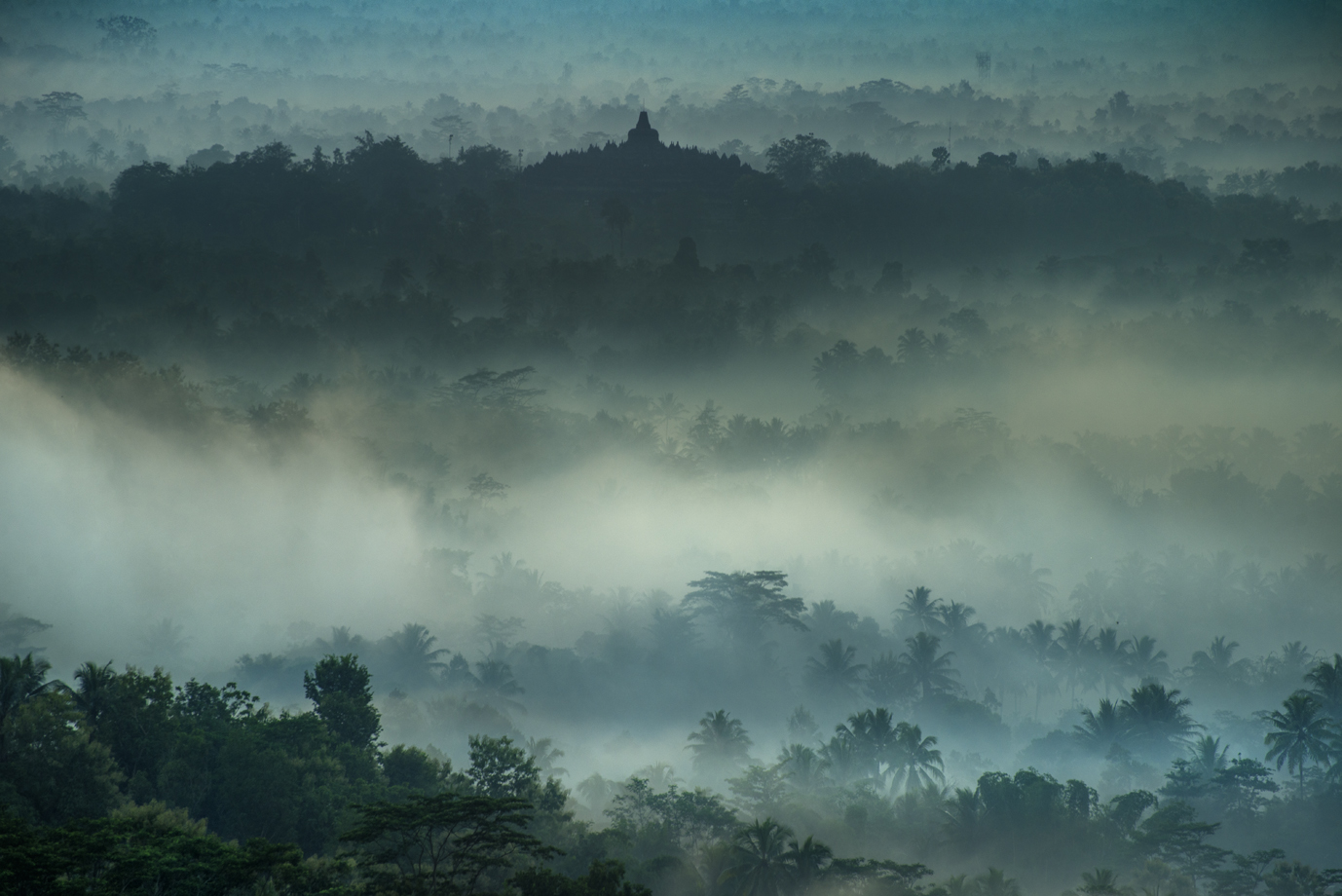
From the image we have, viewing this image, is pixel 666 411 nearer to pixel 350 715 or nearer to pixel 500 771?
pixel 350 715

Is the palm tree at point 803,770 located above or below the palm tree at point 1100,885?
above

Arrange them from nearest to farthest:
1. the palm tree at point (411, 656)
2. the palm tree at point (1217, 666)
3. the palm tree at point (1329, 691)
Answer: the palm tree at point (1329, 691) → the palm tree at point (411, 656) → the palm tree at point (1217, 666)

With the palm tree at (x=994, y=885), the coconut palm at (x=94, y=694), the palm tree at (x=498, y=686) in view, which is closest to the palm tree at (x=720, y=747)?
the palm tree at (x=498, y=686)

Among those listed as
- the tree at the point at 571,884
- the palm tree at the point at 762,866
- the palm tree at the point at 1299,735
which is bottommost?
the tree at the point at 571,884

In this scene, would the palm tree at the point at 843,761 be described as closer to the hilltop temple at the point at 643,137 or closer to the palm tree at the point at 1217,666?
the palm tree at the point at 1217,666

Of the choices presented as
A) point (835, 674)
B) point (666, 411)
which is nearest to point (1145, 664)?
point (835, 674)

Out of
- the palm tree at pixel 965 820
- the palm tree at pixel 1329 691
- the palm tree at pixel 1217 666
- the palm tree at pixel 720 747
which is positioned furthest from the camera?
the palm tree at pixel 1217 666

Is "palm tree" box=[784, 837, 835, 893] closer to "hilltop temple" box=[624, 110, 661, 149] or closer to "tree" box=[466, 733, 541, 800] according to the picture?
"tree" box=[466, 733, 541, 800]
